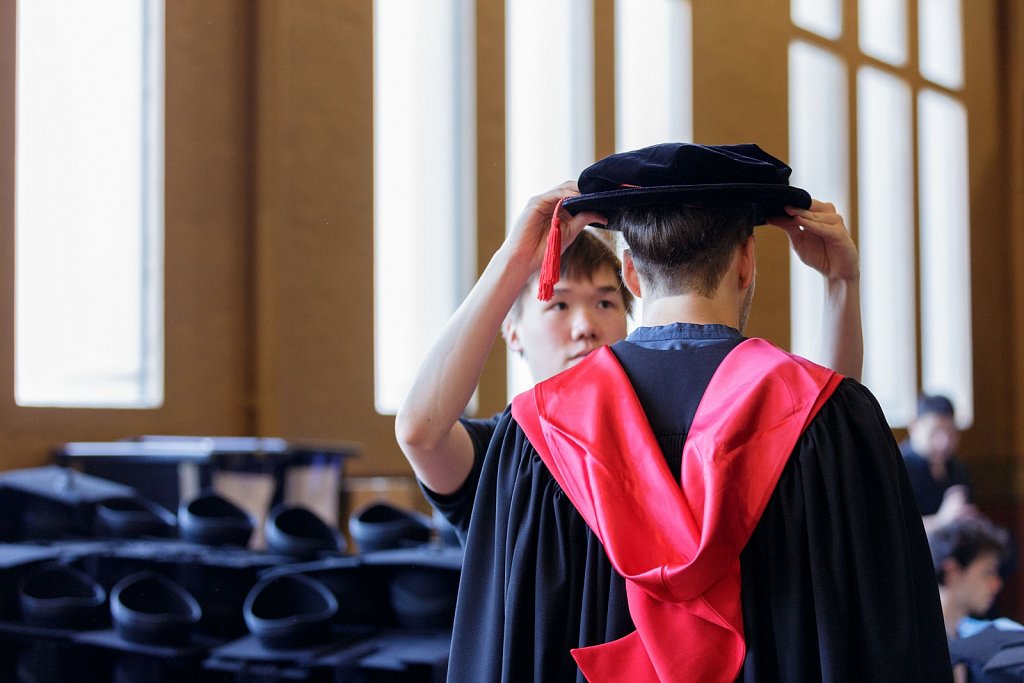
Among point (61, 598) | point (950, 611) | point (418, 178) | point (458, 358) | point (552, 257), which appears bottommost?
point (950, 611)

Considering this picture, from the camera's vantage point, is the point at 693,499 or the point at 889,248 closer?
the point at 693,499

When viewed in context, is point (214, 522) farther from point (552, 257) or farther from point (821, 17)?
point (821, 17)

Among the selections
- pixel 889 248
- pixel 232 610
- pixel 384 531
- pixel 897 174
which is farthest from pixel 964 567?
pixel 897 174

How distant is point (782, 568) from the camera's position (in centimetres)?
136

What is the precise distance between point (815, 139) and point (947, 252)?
2357 mm

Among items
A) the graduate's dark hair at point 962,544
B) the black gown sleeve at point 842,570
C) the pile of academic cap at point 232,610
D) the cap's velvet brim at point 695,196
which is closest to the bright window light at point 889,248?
the graduate's dark hair at point 962,544

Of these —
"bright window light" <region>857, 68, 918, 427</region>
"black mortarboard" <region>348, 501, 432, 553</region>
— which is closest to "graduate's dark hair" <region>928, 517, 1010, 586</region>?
"black mortarboard" <region>348, 501, 432, 553</region>

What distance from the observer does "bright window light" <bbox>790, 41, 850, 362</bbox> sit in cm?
891

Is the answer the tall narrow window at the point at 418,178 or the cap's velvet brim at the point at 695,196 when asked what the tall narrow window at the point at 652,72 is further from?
the cap's velvet brim at the point at 695,196

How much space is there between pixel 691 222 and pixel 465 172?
480 cm

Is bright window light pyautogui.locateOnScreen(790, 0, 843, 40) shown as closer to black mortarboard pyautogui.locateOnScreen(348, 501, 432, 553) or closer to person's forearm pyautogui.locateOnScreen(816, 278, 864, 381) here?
black mortarboard pyautogui.locateOnScreen(348, 501, 432, 553)

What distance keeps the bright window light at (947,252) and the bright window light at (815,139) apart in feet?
5.05

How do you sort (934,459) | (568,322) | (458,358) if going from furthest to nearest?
(934,459), (568,322), (458,358)

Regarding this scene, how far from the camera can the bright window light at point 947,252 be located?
34.7 feet
